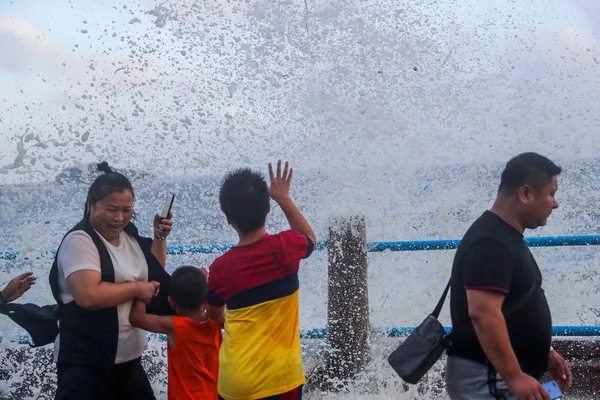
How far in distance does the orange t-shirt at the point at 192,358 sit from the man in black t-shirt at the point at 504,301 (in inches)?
37.8

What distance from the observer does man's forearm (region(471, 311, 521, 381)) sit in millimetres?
2209

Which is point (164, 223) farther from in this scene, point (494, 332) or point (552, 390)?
point (552, 390)

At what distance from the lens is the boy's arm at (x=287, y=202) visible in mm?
2643

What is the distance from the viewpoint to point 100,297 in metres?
2.61

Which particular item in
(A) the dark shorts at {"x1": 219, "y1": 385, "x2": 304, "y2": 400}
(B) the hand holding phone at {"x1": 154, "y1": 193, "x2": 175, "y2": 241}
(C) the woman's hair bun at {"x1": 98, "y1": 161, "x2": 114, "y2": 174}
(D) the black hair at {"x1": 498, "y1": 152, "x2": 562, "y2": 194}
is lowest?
(A) the dark shorts at {"x1": 219, "y1": 385, "x2": 304, "y2": 400}

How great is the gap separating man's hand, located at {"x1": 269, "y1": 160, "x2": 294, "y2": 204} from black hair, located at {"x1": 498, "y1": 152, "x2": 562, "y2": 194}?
2.61ft

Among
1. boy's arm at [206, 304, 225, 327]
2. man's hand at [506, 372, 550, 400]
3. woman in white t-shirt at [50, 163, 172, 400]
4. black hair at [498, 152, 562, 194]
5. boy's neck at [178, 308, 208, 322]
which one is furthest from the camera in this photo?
boy's neck at [178, 308, 208, 322]

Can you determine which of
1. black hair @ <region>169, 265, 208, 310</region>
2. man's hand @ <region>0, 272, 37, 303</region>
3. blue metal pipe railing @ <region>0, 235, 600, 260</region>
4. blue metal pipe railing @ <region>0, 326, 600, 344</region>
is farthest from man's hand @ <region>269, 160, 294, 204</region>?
blue metal pipe railing @ <region>0, 326, 600, 344</region>

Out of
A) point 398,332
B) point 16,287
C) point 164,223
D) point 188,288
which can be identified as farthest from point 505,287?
point 16,287

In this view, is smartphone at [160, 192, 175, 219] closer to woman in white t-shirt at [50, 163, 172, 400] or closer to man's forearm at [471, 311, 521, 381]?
woman in white t-shirt at [50, 163, 172, 400]

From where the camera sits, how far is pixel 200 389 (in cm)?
288

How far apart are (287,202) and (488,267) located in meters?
0.80

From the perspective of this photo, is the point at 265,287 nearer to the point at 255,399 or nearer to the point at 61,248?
the point at 255,399

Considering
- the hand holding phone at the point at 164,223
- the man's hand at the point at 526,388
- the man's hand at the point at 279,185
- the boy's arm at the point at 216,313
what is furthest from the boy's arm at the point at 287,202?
the man's hand at the point at 526,388
